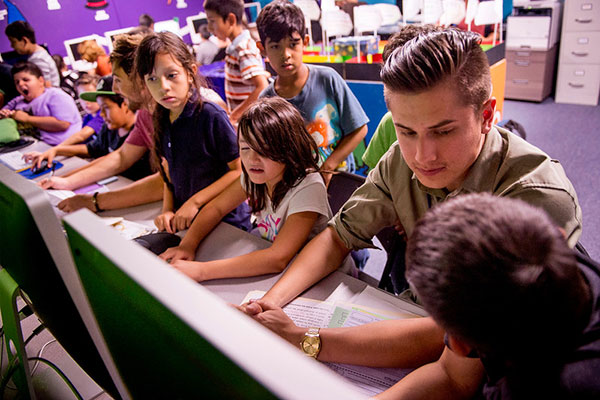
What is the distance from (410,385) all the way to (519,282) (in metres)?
0.40

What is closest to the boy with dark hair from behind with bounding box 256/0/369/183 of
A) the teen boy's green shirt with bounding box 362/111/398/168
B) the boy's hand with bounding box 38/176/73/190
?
the teen boy's green shirt with bounding box 362/111/398/168

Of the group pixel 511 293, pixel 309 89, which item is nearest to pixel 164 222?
pixel 309 89

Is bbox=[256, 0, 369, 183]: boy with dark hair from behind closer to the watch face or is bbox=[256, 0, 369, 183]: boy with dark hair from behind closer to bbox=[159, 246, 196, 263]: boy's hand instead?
bbox=[159, 246, 196, 263]: boy's hand

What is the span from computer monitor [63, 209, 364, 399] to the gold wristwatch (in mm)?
404

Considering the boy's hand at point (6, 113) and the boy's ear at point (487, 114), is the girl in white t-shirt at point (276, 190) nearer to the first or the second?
the boy's ear at point (487, 114)

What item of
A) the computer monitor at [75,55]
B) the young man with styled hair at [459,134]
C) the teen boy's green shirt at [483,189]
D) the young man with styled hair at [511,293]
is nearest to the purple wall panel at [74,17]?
the computer monitor at [75,55]

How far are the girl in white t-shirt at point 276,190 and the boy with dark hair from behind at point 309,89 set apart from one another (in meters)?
0.49

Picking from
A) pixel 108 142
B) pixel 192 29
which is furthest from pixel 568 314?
pixel 192 29

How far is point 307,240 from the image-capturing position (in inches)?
51.3

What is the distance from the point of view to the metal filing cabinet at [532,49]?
13.7ft

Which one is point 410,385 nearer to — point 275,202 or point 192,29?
point 275,202

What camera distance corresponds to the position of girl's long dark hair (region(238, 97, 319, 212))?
1.24 meters

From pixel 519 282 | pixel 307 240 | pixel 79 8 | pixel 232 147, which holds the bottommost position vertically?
pixel 307 240

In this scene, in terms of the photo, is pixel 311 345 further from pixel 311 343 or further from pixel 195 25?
pixel 195 25
